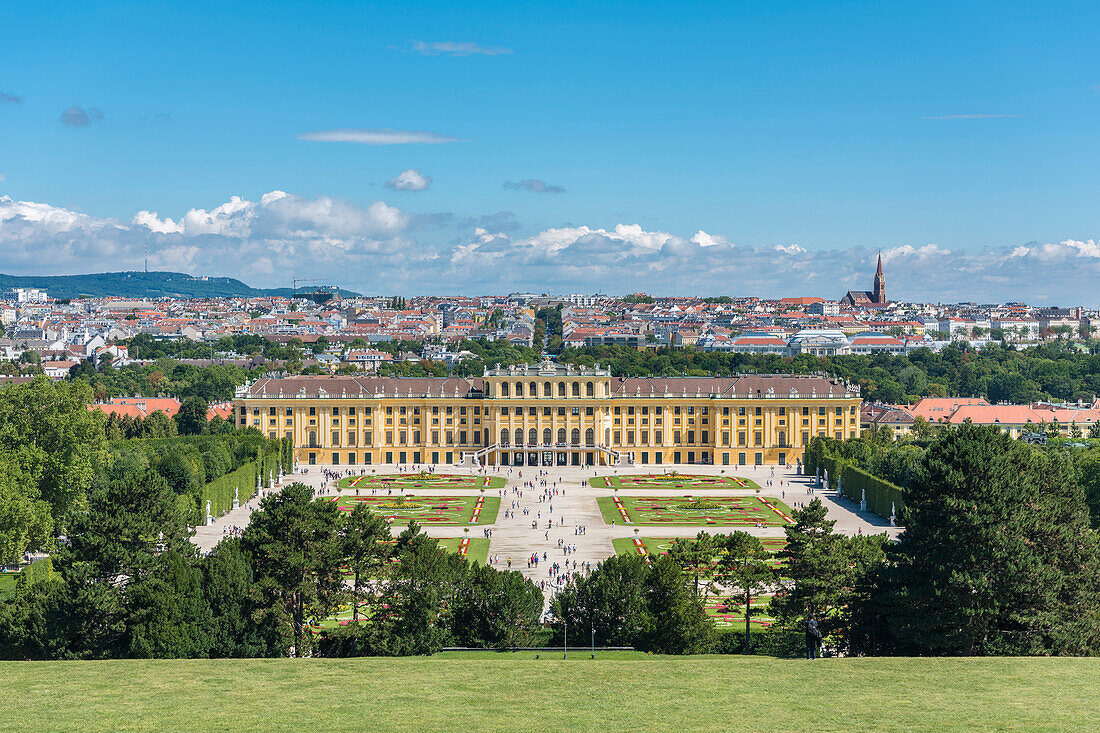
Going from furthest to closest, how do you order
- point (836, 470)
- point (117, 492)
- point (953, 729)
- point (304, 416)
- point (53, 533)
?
point (304, 416), point (836, 470), point (53, 533), point (117, 492), point (953, 729)

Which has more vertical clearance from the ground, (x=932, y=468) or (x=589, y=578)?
(x=932, y=468)

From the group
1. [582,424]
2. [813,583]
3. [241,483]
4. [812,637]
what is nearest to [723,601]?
[813,583]

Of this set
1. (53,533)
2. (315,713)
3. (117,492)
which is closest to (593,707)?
(315,713)

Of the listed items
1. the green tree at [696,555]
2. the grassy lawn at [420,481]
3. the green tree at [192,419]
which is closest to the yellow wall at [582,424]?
the green tree at [192,419]

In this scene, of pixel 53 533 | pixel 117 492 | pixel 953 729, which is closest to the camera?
pixel 953 729

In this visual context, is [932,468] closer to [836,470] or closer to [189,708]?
[189,708]

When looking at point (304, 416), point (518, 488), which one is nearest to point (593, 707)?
point (518, 488)

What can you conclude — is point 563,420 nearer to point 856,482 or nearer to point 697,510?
point 856,482

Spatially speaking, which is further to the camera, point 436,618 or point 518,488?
point 518,488
